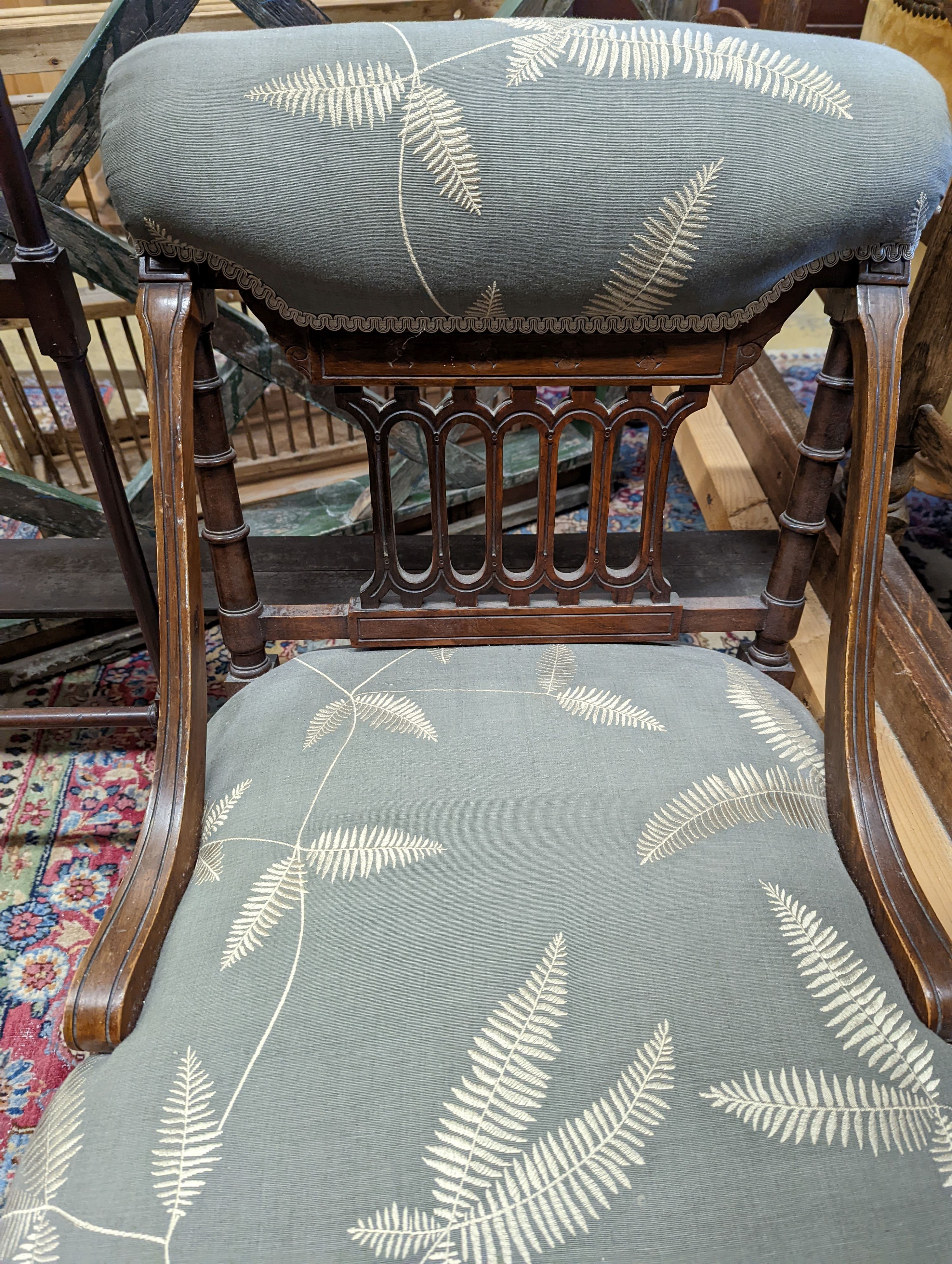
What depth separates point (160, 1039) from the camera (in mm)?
568

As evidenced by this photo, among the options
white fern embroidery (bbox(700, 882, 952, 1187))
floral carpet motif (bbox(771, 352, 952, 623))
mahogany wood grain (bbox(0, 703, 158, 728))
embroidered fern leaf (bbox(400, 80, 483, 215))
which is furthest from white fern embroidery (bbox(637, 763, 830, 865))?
floral carpet motif (bbox(771, 352, 952, 623))

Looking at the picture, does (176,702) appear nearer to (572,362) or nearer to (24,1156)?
(24,1156)

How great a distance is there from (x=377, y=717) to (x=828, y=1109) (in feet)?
1.47

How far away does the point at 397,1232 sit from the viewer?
1.61ft

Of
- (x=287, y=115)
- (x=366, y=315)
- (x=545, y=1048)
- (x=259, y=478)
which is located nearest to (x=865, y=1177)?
(x=545, y=1048)

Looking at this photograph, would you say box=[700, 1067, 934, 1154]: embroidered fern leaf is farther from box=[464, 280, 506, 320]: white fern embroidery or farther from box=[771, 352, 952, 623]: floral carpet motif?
box=[771, 352, 952, 623]: floral carpet motif

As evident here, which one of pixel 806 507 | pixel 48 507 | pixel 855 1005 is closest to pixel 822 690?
pixel 806 507

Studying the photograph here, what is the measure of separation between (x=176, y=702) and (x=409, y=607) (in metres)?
0.24

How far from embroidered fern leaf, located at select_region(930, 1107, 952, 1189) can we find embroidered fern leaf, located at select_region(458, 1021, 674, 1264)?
0.17 meters

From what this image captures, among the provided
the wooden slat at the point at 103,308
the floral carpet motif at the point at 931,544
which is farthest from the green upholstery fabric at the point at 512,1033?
the wooden slat at the point at 103,308

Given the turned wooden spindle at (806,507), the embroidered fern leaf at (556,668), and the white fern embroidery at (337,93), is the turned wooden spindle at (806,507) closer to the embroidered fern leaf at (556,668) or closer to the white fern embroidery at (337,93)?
the embroidered fern leaf at (556,668)

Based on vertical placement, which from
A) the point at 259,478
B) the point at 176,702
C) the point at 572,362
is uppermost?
the point at 572,362

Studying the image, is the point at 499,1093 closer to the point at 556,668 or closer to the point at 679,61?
the point at 556,668

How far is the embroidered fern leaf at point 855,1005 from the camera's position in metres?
0.56
